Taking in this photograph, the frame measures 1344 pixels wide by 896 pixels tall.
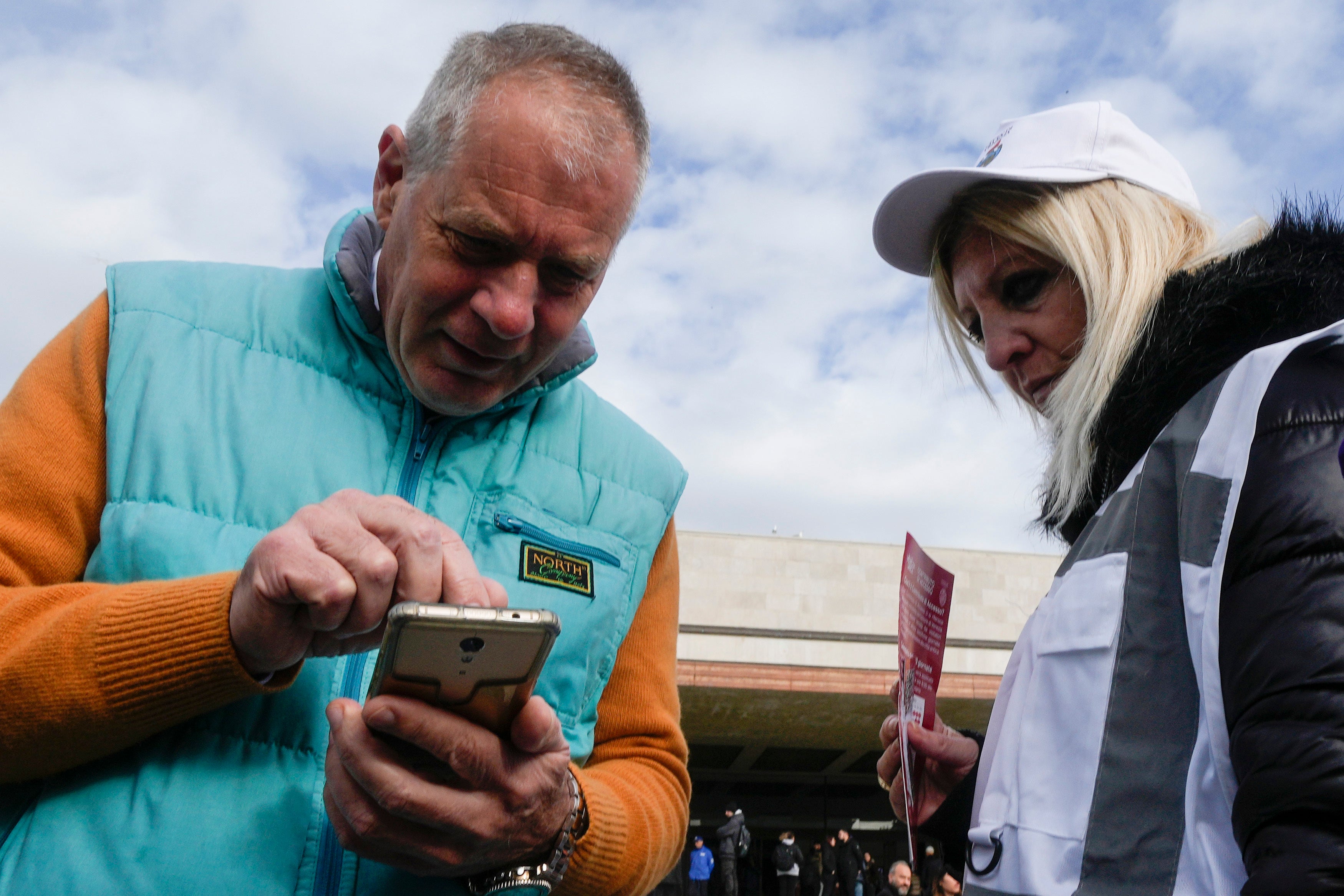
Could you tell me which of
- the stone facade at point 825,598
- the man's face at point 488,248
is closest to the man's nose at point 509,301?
the man's face at point 488,248

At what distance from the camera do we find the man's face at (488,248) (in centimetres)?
172

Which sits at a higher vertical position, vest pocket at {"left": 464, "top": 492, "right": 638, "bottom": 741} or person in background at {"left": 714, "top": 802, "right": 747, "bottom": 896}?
vest pocket at {"left": 464, "top": 492, "right": 638, "bottom": 741}

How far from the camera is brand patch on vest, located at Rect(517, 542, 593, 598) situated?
1.69m

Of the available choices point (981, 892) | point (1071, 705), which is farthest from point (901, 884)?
point (1071, 705)

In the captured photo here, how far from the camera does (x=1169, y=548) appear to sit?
1403 millimetres

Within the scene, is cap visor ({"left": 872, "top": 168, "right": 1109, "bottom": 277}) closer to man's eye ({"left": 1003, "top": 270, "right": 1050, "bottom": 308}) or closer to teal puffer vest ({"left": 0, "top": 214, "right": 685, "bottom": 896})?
man's eye ({"left": 1003, "top": 270, "right": 1050, "bottom": 308})

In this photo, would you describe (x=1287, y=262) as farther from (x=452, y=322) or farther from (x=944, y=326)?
(x=452, y=322)

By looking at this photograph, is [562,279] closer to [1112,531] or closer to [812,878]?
[1112,531]

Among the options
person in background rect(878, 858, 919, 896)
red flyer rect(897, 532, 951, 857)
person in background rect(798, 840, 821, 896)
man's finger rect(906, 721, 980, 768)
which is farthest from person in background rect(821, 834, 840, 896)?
red flyer rect(897, 532, 951, 857)

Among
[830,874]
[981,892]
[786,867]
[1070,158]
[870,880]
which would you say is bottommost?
[870,880]

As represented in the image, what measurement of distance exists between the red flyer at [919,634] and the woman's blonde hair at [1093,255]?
1.12 feet

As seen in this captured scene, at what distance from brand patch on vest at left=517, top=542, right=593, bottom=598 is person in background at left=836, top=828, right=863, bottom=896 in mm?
18336

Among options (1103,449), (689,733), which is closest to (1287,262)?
(1103,449)

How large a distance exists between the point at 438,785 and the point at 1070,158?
6.03 ft
